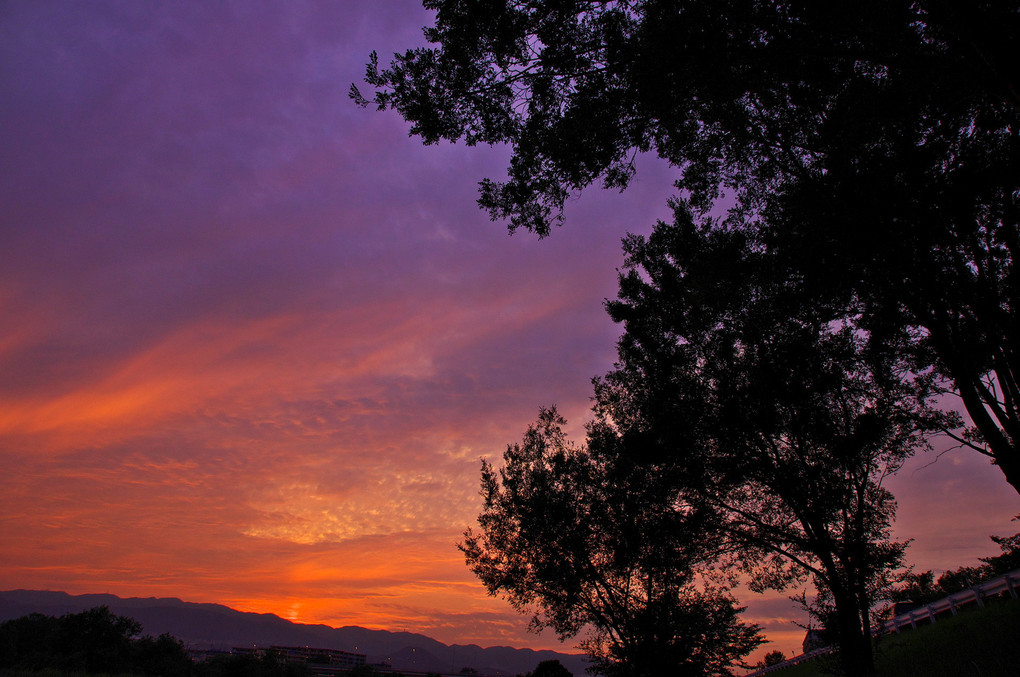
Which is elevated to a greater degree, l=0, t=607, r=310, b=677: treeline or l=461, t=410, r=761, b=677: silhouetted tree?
l=461, t=410, r=761, b=677: silhouetted tree

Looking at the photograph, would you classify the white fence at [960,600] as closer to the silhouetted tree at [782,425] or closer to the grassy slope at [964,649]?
the grassy slope at [964,649]

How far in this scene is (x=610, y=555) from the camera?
21.2 metres

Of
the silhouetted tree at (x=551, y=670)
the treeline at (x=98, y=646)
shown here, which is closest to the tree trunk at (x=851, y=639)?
the silhouetted tree at (x=551, y=670)

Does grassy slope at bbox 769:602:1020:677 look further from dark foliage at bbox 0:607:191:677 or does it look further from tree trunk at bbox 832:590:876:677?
dark foliage at bbox 0:607:191:677

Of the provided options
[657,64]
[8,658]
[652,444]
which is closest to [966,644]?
[652,444]

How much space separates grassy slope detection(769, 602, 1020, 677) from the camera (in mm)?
12817

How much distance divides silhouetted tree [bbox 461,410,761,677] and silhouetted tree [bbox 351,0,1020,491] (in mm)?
9275

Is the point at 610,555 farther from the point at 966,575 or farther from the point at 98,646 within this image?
the point at 98,646

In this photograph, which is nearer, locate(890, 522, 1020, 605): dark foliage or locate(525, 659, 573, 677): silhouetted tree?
locate(525, 659, 573, 677): silhouetted tree

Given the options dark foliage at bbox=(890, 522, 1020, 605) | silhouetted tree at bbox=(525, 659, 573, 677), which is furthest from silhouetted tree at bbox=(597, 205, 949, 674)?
dark foliage at bbox=(890, 522, 1020, 605)

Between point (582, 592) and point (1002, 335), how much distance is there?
→ 18216mm

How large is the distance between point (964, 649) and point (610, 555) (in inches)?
466

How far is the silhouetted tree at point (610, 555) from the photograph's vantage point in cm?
1816

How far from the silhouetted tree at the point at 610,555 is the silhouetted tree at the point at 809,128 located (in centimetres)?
928
